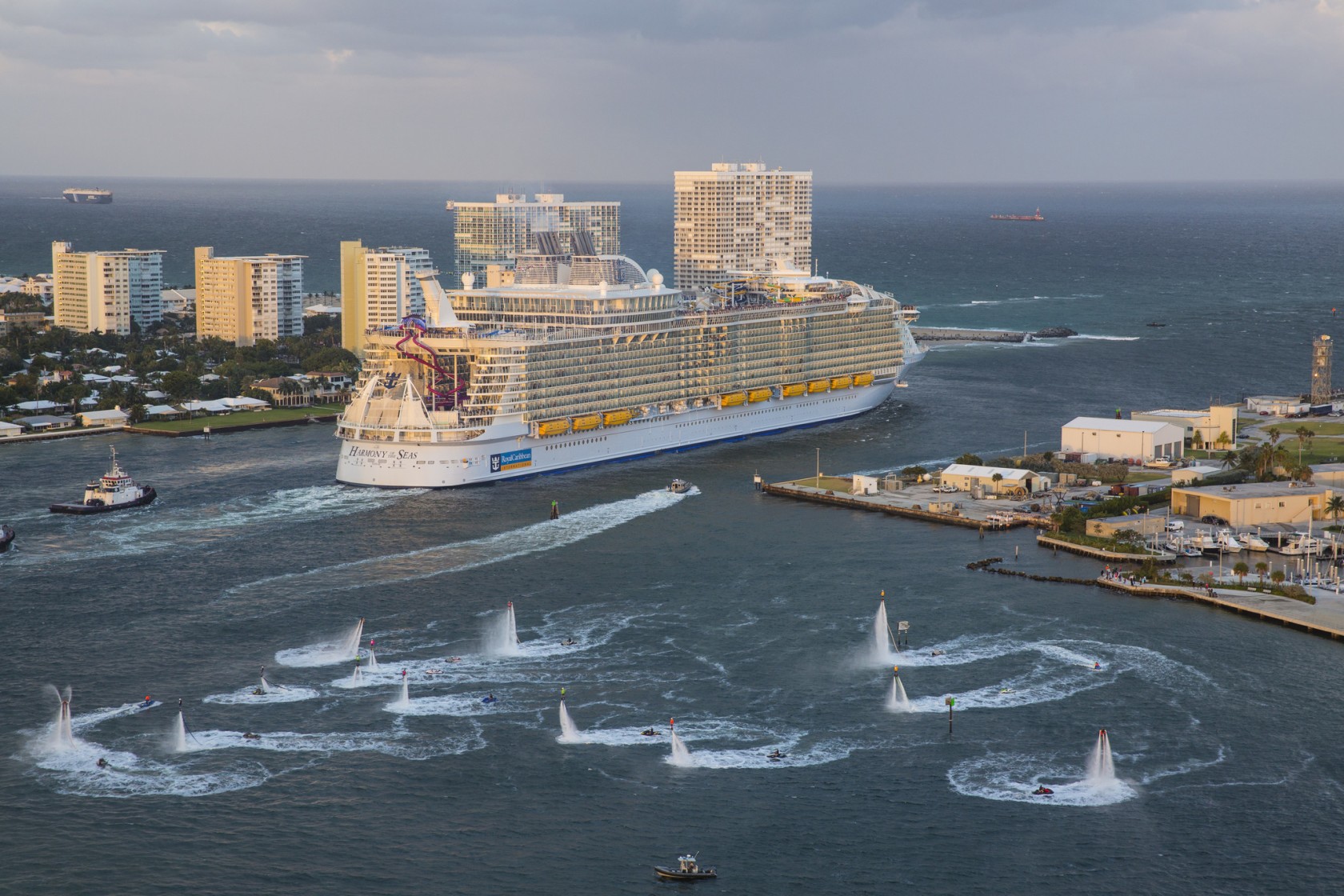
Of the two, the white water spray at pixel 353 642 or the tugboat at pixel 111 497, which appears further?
the tugboat at pixel 111 497

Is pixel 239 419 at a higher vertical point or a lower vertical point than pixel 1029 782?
higher

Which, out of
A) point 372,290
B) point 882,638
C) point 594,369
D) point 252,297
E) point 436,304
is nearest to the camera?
point 882,638

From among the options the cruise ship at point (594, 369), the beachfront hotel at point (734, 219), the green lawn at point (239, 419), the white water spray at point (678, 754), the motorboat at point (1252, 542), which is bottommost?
the white water spray at point (678, 754)

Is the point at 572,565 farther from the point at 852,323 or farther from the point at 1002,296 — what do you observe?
the point at 1002,296

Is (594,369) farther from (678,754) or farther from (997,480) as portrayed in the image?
(678,754)

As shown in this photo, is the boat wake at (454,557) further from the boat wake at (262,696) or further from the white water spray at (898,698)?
the white water spray at (898,698)

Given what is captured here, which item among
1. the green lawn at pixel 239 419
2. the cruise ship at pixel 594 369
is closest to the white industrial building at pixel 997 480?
the cruise ship at pixel 594 369

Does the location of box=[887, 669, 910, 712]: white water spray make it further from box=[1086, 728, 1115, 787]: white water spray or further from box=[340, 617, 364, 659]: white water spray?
box=[340, 617, 364, 659]: white water spray

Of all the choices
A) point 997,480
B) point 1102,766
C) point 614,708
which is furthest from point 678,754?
point 997,480
